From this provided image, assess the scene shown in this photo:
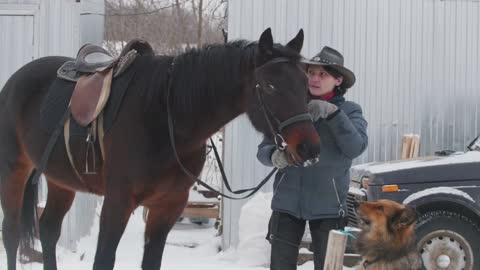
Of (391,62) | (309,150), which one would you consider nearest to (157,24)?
(391,62)

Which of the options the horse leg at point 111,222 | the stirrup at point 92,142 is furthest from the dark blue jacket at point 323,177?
the stirrup at point 92,142

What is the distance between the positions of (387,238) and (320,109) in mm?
867

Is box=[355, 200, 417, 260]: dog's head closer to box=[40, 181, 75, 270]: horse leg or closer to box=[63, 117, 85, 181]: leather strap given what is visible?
box=[63, 117, 85, 181]: leather strap

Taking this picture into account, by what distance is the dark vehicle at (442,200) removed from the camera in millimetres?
6586

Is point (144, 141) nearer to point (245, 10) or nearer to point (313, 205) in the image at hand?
point (313, 205)

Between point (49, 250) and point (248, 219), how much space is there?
3.67 m

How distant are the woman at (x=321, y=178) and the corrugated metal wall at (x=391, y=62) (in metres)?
5.10

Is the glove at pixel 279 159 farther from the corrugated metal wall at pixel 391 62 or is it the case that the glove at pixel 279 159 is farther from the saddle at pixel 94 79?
the corrugated metal wall at pixel 391 62

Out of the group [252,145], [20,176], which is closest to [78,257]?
[252,145]

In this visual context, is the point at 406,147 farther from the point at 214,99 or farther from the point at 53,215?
the point at 214,99

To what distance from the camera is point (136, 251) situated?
929 centimetres

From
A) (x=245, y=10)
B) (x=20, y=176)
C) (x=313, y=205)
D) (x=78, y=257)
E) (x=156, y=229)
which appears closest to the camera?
(x=313, y=205)

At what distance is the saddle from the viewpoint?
4.25 m

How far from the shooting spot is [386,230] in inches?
155
